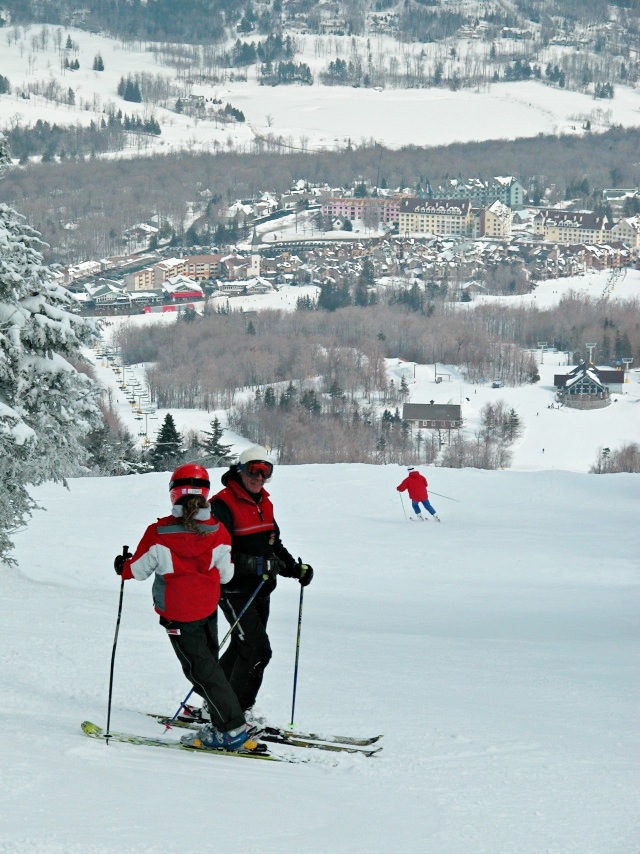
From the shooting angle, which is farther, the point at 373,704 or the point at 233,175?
the point at 233,175

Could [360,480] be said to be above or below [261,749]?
below

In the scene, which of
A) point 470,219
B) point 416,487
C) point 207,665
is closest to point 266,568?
point 207,665

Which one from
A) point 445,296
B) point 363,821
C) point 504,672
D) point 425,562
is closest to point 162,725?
point 363,821

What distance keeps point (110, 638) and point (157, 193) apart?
131 metres

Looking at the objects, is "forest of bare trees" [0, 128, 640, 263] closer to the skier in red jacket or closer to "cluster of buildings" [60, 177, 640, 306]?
"cluster of buildings" [60, 177, 640, 306]

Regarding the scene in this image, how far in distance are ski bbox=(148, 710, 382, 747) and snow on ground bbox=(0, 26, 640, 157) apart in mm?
147958

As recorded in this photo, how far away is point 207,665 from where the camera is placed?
4125 mm

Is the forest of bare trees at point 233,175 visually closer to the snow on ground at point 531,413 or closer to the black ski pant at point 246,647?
the snow on ground at point 531,413

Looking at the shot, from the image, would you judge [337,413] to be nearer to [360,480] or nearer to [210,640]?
[360,480]

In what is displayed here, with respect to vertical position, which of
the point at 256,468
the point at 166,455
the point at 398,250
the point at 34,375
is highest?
the point at 256,468

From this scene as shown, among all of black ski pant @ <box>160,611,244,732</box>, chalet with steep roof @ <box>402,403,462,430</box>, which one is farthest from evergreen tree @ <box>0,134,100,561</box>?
chalet with steep roof @ <box>402,403,462,430</box>

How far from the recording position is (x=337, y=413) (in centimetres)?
5750

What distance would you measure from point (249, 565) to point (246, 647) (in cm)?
33

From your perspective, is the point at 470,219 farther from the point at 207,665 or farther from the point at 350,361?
the point at 207,665
